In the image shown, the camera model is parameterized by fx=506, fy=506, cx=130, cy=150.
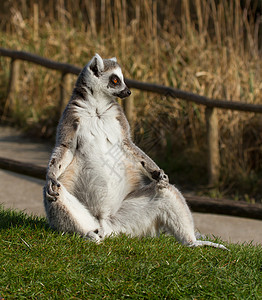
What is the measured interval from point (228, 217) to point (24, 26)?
831cm

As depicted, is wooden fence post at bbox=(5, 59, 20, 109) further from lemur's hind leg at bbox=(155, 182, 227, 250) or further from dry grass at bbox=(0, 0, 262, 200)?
lemur's hind leg at bbox=(155, 182, 227, 250)

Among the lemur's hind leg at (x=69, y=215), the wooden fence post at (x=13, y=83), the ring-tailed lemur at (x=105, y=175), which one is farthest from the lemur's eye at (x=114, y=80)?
the wooden fence post at (x=13, y=83)

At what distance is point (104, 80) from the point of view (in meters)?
3.82

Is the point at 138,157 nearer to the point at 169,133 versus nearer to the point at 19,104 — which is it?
the point at 169,133

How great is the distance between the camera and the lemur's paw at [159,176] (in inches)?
147

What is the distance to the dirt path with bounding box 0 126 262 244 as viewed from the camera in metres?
5.71

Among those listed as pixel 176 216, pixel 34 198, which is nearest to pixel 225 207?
pixel 176 216

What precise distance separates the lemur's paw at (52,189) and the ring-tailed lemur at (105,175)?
81 mm

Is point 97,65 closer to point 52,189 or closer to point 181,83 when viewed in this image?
point 52,189

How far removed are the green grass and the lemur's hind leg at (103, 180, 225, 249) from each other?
0.09 meters

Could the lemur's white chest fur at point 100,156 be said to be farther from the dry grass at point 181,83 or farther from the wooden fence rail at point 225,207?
the dry grass at point 181,83

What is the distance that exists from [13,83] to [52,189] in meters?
7.86

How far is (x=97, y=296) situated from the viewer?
3.04m

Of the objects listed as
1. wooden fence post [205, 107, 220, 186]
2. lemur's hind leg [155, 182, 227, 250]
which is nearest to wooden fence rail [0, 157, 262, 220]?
wooden fence post [205, 107, 220, 186]
